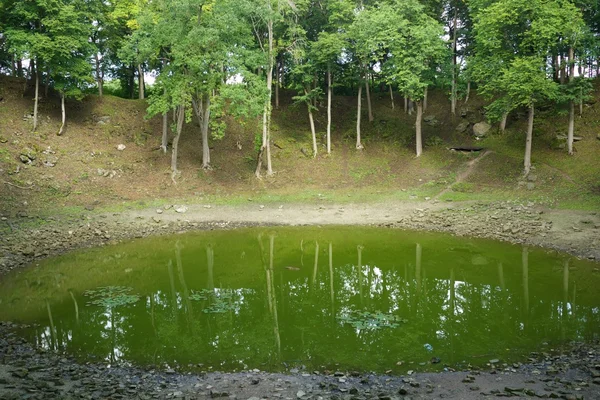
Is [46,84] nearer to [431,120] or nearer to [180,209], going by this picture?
[180,209]

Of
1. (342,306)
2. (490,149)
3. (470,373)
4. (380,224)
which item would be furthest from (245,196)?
(470,373)

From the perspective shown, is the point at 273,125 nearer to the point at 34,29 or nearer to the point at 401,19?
the point at 401,19

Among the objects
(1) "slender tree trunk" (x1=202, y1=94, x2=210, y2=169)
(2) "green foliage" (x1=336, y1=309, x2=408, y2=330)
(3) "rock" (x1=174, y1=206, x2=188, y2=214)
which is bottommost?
(2) "green foliage" (x1=336, y1=309, x2=408, y2=330)

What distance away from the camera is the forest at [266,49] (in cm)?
2608

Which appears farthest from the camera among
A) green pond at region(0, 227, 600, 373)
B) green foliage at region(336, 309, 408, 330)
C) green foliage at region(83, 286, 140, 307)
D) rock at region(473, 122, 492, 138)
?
rock at region(473, 122, 492, 138)

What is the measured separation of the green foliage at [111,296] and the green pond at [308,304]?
7cm

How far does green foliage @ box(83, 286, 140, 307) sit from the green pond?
0.07 metres

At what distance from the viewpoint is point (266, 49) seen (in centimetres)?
3058

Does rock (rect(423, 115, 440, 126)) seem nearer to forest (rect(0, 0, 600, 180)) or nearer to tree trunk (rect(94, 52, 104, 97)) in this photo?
forest (rect(0, 0, 600, 180))

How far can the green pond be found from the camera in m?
9.14

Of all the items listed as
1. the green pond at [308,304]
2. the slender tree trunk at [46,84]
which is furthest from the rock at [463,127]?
the slender tree trunk at [46,84]

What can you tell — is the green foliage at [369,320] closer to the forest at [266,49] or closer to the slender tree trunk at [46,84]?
the forest at [266,49]

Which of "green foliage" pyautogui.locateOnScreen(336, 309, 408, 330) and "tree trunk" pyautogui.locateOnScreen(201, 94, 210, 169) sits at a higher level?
"tree trunk" pyautogui.locateOnScreen(201, 94, 210, 169)

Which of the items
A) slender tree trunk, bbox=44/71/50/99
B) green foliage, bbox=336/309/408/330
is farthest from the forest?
green foliage, bbox=336/309/408/330
